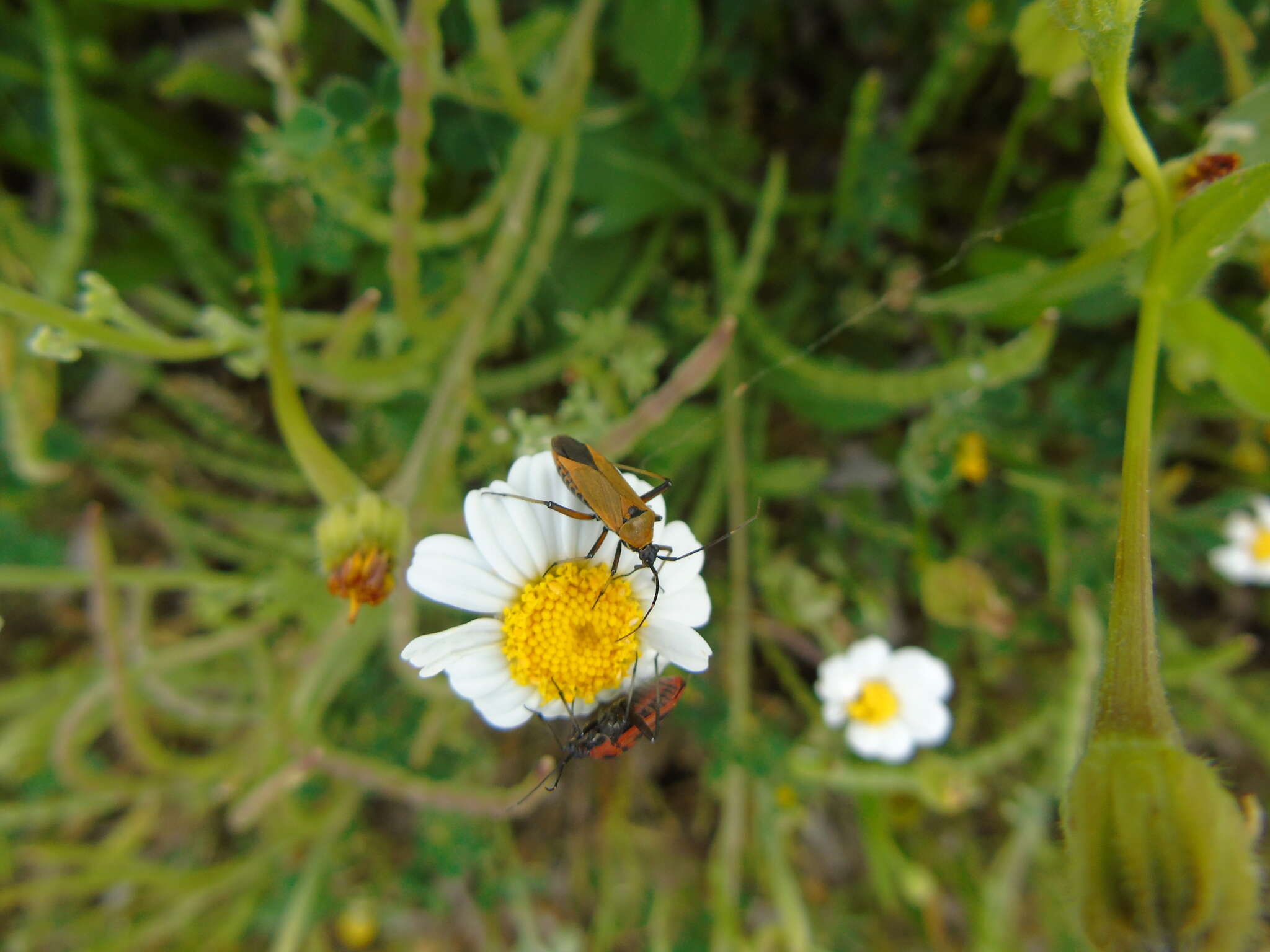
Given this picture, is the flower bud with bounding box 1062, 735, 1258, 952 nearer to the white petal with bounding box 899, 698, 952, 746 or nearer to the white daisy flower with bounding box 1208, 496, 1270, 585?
the white petal with bounding box 899, 698, 952, 746

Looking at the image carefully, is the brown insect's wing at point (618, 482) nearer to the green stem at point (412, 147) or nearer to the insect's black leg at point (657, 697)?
the insect's black leg at point (657, 697)

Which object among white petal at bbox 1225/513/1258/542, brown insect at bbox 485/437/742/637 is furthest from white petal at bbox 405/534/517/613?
white petal at bbox 1225/513/1258/542

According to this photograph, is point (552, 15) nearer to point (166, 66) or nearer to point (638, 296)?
point (638, 296)

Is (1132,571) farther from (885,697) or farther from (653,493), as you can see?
(885,697)

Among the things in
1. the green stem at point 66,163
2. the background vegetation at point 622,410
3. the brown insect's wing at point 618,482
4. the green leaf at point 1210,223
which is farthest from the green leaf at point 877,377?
the green stem at point 66,163

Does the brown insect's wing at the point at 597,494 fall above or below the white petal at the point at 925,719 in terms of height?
above
